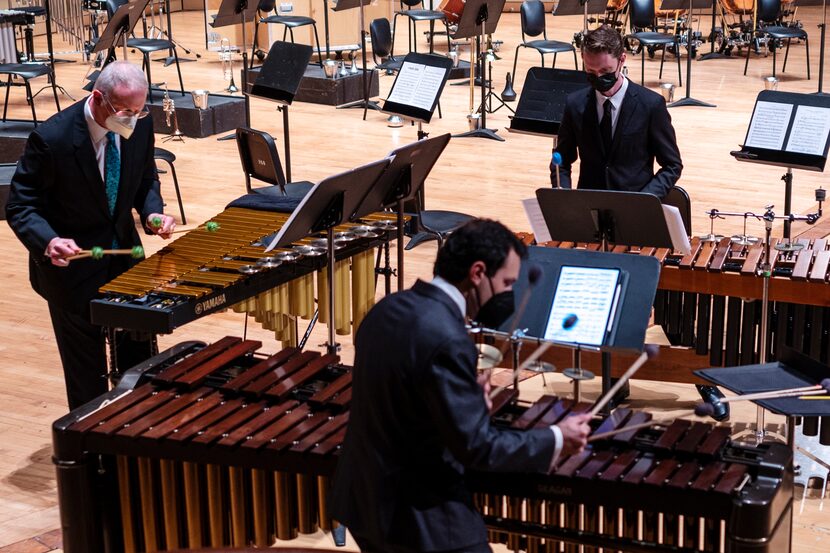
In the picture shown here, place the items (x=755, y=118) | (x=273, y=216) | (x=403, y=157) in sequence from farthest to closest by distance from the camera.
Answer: (x=755, y=118), (x=273, y=216), (x=403, y=157)

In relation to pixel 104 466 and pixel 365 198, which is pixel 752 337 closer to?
pixel 365 198

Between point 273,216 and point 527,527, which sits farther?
point 273,216

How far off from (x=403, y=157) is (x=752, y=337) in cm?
160

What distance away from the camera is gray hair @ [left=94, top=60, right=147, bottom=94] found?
423 cm

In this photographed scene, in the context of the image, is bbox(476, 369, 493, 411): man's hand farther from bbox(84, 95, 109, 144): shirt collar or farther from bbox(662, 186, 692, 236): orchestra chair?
bbox(662, 186, 692, 236): orchestra chair

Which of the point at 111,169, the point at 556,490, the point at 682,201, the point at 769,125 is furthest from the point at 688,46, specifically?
the point at 556,490

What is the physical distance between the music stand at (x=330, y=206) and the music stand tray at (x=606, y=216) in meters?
0.67

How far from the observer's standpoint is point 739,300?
16.0ft

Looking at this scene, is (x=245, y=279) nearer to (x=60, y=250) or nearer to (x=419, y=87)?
(x=60, y=250)

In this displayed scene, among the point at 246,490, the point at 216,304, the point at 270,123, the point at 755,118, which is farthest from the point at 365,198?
the point at 270,123

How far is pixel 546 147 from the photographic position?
9984 mm

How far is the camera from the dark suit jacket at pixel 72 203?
4344mm

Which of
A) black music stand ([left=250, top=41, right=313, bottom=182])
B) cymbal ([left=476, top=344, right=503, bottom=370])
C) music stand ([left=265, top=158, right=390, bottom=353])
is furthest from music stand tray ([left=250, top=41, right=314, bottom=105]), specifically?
cymbal ([left=476, top=344, right=503, bottom=370])

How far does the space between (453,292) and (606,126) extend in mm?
2800
